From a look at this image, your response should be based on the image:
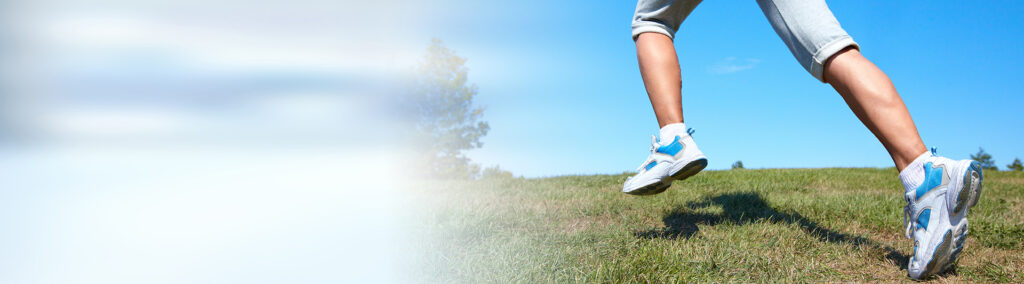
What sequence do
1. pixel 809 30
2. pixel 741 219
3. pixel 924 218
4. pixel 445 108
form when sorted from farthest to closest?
1. pixel 445 108
2. pixel 741 219
3. pixel 809 30
4. pixel 924 218

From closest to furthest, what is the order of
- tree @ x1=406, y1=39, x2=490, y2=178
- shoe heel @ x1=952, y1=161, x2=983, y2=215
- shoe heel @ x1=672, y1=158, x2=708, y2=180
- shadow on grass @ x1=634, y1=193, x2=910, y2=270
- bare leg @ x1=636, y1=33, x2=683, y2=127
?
shoe heel @ x1=952, y1=161, x2=983, y2=215
shoe heel @ x1=672, y1=158, x2=708, y2=180
bare leg @ x1=636, y1=33, x2=683, y2=127
shadow on grass @ x1=634, y1=193, x2=910, y2=270
tree @ x1=406, y1=39, x2=490, y2=178

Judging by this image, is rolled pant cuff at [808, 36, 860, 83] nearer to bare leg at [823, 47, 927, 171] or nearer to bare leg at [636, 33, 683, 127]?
bare leg at [823, 47, 927, 171]

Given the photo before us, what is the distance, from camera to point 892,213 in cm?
315

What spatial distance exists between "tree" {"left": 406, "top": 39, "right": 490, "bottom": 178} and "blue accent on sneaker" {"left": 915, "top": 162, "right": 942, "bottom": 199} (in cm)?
1654

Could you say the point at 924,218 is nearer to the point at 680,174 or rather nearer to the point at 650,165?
the point at 680,174

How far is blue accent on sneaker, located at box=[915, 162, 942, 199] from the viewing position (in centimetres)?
189

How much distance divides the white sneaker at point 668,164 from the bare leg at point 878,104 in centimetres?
56

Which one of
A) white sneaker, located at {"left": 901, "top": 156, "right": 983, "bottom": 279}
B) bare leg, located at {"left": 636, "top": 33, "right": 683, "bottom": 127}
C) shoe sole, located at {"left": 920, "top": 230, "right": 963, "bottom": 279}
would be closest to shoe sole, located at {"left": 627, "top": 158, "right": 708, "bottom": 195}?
bare leg, located at {"left": 636, "top": 33, "right": 683, "bottom": 127}

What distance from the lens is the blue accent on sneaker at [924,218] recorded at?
1.96 m

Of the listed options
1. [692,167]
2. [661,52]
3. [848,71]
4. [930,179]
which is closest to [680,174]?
[692,167]

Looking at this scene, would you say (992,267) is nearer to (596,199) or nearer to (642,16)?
(642,16)

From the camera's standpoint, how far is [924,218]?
1979 millimetres

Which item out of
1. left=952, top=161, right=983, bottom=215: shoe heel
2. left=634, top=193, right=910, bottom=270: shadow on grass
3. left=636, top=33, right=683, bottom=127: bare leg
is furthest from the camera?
left=634, top=193, right=910, bottom=270: shadow on grass

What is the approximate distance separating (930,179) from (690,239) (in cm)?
87
